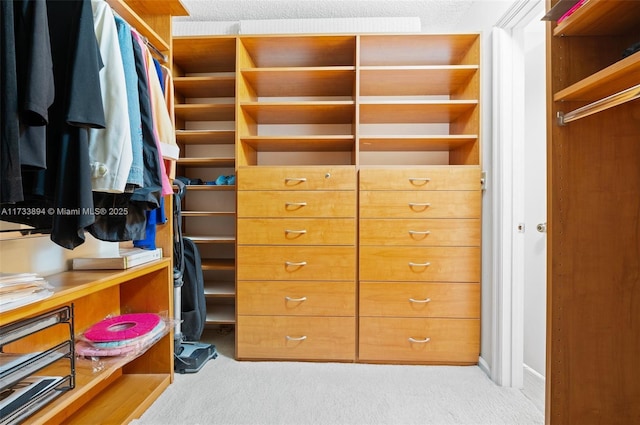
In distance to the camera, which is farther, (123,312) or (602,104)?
(123,312)

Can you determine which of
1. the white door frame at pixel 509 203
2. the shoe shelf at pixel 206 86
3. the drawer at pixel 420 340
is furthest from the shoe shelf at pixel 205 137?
the white door frame at pixel 509 203

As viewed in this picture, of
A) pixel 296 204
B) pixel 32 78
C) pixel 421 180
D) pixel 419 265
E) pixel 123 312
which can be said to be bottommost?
pixel 123 312

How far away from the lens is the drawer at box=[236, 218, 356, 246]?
6.37 ft

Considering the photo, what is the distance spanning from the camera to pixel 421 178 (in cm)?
191

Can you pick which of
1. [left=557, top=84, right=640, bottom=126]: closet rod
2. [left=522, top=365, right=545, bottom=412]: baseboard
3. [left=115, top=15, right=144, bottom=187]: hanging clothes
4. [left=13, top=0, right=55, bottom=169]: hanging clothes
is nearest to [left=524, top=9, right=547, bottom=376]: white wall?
[left=522, top=365, right=545, bottom=412]: baseboard

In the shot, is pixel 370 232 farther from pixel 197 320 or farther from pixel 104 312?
pixel 104 312

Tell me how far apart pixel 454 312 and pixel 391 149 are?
118 centimetres

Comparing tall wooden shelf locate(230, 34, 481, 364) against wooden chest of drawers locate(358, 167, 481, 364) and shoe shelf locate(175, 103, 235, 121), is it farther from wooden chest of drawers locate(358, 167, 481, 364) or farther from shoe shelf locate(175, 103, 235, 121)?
shoe shelf locate(175, 103, 235, 121)

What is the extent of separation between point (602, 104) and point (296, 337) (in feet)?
5.85

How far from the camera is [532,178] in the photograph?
1987 millimetres

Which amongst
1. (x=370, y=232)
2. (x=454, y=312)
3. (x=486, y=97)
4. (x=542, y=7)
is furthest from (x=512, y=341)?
(x=542, y=7)

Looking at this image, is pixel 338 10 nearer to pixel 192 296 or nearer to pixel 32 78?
pixel 32 78

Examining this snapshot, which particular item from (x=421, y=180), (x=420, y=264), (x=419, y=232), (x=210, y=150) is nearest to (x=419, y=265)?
(x=420, y=264)

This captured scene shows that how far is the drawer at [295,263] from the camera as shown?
1.94 metres
